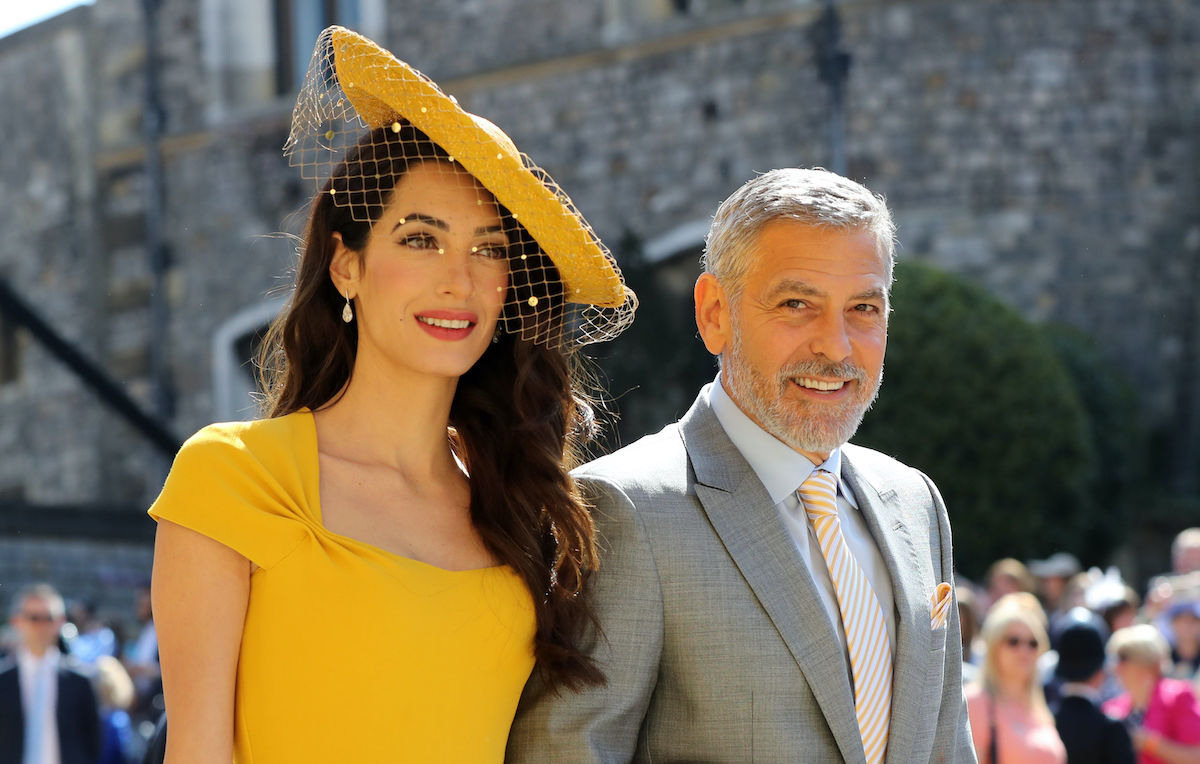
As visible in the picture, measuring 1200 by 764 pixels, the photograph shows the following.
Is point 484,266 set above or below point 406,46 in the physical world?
below

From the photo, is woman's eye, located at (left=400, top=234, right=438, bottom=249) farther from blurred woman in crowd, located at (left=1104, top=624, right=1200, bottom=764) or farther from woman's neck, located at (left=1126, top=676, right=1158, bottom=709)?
woman's neck, located at (left=1126, top=676, right=1158, bottom=709)

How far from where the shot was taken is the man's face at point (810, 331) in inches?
91.0

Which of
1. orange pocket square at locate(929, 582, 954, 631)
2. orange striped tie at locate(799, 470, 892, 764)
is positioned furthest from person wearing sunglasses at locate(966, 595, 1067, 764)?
orange striped tie at locate(799, 470, 892, 764)

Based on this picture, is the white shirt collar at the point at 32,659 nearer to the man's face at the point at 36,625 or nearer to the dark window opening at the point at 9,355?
the man's face at the point at 36,625

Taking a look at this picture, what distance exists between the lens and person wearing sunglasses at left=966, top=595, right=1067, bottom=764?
4273 mm

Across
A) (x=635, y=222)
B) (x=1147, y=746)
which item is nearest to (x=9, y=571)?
(x=635, y=222)

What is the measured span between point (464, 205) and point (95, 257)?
15434 mm

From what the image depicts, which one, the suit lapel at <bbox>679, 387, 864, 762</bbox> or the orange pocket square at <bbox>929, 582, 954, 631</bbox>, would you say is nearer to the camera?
the suit lapel at <bbox>679, 387, 864, 762</bbox>

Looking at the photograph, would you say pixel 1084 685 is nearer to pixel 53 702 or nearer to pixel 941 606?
pixel 941 606

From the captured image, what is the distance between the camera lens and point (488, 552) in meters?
2.43

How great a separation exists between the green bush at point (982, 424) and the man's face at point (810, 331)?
7723mm

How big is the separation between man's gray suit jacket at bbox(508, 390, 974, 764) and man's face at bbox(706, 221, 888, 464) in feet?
0.43

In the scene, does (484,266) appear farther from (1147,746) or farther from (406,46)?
(406,46)

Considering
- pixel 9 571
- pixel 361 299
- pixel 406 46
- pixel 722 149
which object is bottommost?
pixel 9 571
